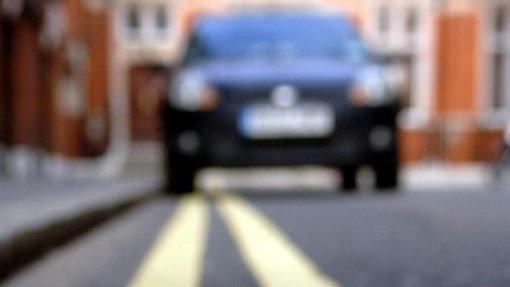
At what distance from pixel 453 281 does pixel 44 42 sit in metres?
17.4

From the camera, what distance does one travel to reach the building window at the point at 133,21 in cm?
2753

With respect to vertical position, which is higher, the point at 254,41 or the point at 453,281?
the point at 254,41

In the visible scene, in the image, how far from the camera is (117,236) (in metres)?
5.61

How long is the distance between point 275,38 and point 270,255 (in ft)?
18.9

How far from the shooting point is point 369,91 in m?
8.93

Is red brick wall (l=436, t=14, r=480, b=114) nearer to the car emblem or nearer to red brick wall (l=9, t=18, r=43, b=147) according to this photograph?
red brick wall (l=9, t=18, r=43, b=147)

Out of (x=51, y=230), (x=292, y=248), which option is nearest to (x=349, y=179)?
(x=292, y=248)

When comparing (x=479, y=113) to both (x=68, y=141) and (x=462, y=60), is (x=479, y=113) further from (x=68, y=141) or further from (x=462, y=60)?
(x=68, y=141)

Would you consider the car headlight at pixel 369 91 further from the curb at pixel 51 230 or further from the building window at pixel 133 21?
the building window at pixel 133 21

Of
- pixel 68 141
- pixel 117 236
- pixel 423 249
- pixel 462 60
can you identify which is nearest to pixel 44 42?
pixel 68 141

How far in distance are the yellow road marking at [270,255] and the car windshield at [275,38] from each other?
304 centimetres

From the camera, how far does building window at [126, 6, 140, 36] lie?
2753 cm

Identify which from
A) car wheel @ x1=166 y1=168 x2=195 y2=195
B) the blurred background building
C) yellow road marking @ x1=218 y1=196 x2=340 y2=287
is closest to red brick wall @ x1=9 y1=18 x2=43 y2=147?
the blurred background building

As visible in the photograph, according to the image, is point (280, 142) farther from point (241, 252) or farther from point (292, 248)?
point (241, 252)
